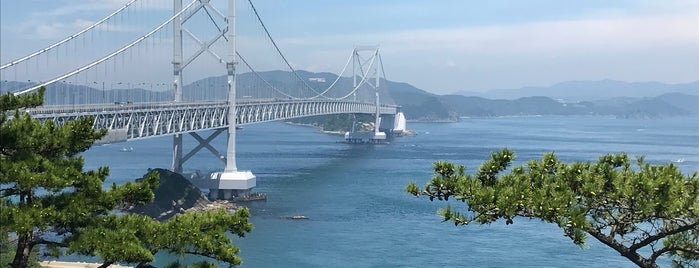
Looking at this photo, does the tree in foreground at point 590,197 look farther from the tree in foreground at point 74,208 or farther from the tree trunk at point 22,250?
the tree trunk at point 22,250

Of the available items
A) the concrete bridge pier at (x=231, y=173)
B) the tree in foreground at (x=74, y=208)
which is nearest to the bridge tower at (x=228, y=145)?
the concrete bridge pier at (x=231, y=173)

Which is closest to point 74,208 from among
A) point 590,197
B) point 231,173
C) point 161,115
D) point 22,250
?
point 22,250

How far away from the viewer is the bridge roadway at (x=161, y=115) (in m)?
19.9

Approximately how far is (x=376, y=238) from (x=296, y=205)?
6179 mm

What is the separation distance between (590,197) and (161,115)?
2097 centimetres

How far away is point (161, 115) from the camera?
24250 mm

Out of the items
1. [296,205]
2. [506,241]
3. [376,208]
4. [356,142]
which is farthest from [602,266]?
[356,142]

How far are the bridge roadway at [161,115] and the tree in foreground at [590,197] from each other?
32.2ft

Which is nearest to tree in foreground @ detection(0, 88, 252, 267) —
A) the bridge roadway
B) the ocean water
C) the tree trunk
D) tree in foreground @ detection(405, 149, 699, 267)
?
the tree trunk

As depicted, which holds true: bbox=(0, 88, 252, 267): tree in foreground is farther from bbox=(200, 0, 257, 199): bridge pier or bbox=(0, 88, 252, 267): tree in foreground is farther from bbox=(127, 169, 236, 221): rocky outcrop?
bbox=(200, 0, 257, 199): bridge pier

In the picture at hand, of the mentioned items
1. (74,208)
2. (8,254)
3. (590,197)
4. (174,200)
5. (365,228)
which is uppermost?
(590,197)

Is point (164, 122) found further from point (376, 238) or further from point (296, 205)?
point (376, 238)

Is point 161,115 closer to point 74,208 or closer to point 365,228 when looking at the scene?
point 365,228

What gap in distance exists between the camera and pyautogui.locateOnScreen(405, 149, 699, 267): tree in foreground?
173 inches
